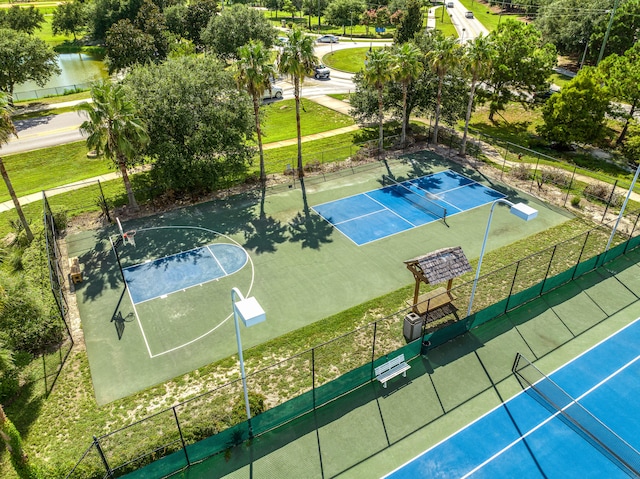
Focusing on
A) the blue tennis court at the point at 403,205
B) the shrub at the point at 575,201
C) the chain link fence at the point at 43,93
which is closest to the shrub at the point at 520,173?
the blue tennis court at the point at 403,205

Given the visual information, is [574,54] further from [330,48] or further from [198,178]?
[198,178]

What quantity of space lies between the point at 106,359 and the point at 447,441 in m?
14.7

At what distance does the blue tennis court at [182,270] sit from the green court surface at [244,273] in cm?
44

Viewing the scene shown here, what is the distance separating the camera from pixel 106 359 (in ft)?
64.1

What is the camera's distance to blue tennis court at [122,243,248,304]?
23819mm

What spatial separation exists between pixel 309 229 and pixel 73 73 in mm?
71058

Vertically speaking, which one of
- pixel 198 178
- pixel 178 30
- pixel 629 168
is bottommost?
pixel 629 168

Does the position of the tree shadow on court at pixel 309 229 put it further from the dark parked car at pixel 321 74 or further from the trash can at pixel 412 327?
the dark parked car at pixel 321 74

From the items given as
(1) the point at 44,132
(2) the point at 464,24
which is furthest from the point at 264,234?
(2) the point at 464,24

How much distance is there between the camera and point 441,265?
20.1 meters

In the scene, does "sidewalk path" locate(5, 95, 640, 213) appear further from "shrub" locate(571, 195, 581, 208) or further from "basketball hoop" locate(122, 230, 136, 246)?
"basketball hoop" locate(122, 230, 136, 246)

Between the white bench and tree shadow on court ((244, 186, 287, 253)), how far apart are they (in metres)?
11.4

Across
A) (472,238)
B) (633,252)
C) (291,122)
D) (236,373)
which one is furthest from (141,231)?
(633,252)

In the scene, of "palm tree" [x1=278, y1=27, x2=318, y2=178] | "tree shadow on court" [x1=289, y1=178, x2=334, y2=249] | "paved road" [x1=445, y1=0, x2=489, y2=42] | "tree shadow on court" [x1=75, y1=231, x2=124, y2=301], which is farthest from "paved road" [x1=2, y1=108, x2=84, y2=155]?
"paved road" [x1=445, y1=0, x2=489, y2=42]
